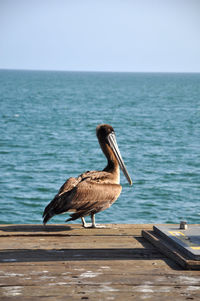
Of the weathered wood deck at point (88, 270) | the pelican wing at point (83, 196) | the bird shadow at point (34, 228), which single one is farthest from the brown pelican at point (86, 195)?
the weathered wood deck at point (88, 270)

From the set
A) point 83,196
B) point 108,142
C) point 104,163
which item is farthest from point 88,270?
point 104,163

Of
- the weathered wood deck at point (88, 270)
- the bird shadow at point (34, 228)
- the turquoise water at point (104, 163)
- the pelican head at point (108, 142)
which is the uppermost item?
the pelican head at point (108, 142)

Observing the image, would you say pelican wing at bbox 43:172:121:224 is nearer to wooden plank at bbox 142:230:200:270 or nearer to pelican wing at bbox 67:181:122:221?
pelican wing at bbox 67:181:122:221

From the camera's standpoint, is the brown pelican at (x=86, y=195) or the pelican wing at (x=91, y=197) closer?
the brown pelican at (x=86, y=195)

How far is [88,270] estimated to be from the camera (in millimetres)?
3688

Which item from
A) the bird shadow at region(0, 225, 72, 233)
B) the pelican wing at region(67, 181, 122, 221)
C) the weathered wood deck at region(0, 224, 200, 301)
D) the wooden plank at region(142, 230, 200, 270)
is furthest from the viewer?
the pelican wing at region(67, 181, 122, 221)

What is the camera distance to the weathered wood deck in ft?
10.6

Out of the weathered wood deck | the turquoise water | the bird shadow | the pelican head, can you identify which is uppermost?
the pelican head

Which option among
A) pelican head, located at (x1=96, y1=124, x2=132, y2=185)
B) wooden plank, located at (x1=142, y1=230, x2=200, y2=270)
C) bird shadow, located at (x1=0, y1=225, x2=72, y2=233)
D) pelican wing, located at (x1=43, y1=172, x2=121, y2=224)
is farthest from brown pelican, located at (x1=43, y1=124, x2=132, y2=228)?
wooden plank, located at (x1=142, y1=230, x2=200, y2=270)

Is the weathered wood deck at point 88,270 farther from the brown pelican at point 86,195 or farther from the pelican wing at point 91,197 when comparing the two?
the pelican wing at point 91,197

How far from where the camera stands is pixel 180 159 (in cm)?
2312

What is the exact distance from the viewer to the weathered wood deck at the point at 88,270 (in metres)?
3.22

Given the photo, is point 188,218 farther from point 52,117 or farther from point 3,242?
point 52,117

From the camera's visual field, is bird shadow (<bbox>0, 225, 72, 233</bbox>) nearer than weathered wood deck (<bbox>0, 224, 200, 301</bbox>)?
No
